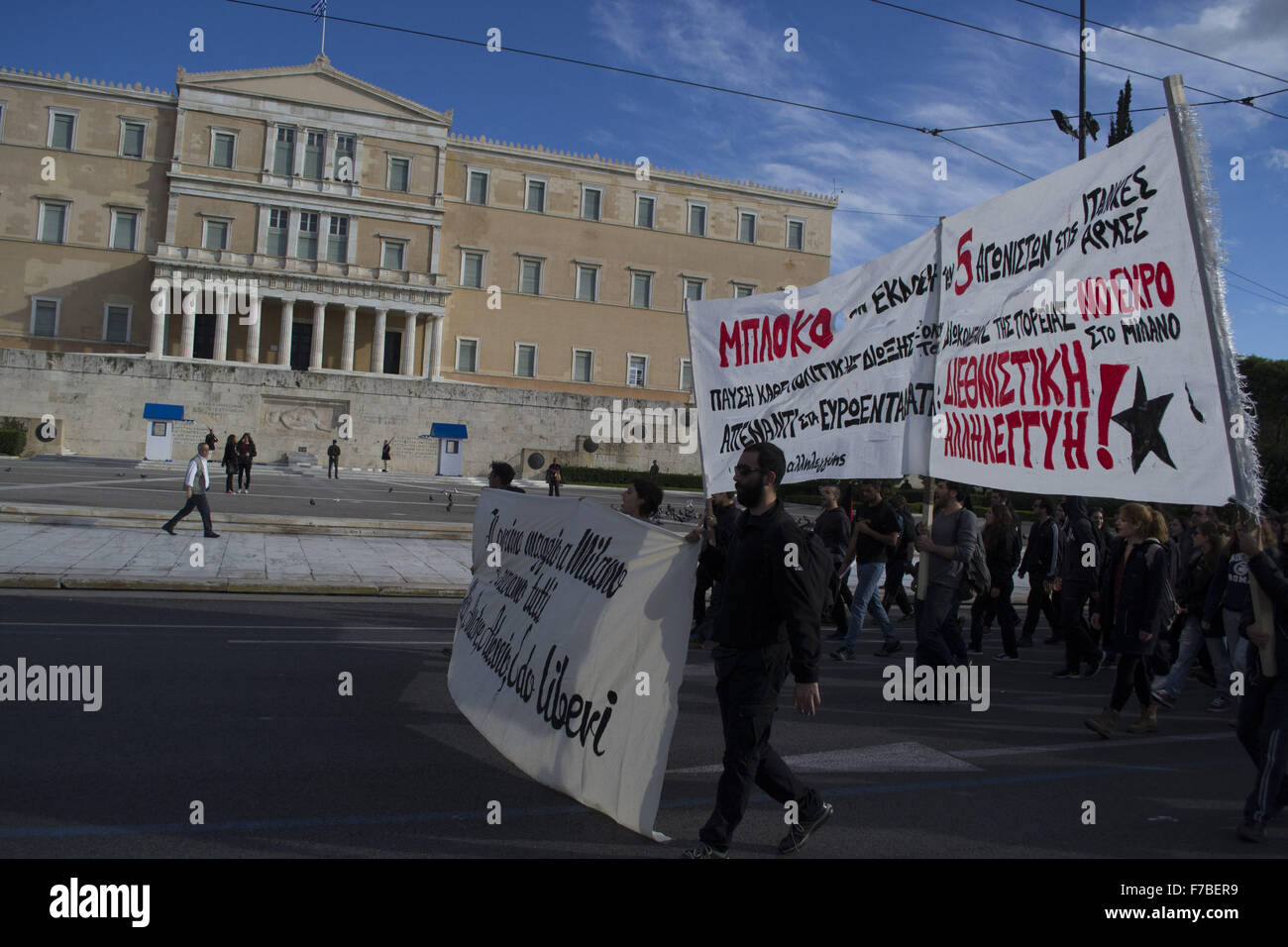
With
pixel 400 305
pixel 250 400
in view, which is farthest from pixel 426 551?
pixel 400 305

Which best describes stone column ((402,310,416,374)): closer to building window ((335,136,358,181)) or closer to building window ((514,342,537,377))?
building window ((514,342,537,377))

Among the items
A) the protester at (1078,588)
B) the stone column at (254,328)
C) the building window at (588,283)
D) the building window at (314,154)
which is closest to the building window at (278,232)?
the building window at (314,154)

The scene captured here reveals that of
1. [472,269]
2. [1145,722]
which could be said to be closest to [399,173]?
[472,269]

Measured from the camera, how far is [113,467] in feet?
125

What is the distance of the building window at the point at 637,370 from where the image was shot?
214ft

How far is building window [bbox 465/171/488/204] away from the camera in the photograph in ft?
201

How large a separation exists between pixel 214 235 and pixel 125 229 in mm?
4820

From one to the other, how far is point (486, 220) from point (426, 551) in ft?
153

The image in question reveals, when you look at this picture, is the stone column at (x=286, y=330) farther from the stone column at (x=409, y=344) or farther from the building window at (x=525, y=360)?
the building window at (x=525, y=360)

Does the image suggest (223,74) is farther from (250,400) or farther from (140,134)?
(250,400)

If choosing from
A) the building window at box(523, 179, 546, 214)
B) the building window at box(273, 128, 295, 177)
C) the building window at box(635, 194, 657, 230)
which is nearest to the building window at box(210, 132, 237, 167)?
the building window at box(273, 128, 295, 177)

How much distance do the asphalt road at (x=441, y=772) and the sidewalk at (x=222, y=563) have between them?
11.6 ft

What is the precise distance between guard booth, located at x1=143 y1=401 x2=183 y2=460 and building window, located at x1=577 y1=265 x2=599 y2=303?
2559cm

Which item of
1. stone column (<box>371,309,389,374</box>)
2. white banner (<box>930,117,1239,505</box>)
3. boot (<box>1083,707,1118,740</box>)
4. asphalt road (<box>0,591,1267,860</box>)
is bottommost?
asphalt road (<box>0,591,1267,860</box>)
